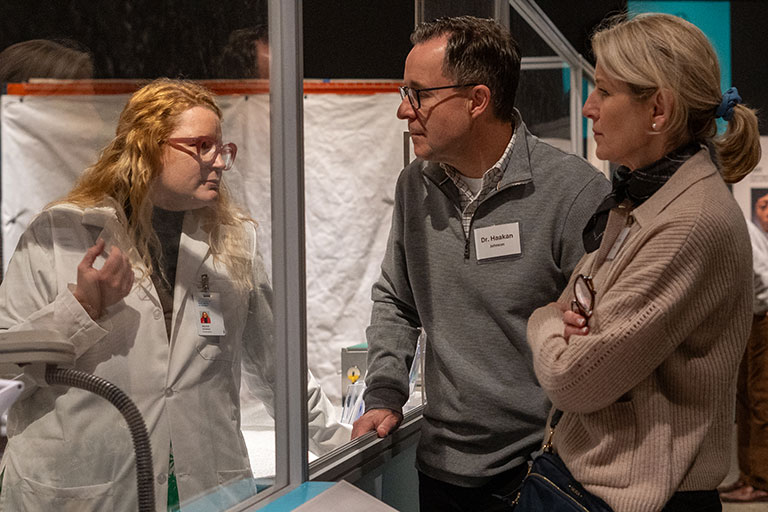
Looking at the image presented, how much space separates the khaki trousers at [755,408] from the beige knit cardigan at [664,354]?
3332 mm

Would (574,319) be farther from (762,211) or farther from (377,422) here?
(762,211)

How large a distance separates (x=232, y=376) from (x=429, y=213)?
0.58 m

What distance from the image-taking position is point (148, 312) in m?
1.32

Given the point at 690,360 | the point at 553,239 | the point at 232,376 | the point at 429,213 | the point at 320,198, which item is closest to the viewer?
the point at 690,360

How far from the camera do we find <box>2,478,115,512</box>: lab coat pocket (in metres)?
1.08

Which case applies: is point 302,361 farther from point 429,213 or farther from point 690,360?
point 690,360

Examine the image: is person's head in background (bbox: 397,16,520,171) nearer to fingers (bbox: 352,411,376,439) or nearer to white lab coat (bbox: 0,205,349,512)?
white lab coat (bbox: 0,205,349,512)

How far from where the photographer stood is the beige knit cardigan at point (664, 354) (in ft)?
3.90

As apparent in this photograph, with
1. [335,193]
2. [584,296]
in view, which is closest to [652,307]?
[584,296]

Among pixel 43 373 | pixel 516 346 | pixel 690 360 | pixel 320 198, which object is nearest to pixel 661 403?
pixel 690 360

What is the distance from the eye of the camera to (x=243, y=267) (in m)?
1.63

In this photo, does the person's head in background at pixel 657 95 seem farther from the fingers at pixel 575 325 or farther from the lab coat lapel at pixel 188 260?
the lab coat lapel at pixel 188 260

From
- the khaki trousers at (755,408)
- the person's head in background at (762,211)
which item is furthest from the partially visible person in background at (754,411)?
the person's head in background at (762,211)

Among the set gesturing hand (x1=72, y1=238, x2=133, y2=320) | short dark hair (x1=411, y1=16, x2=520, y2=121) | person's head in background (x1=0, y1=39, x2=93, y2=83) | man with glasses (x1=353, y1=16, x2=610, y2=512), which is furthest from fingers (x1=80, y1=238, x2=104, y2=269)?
short dark hair (x1=411, y1=16, x2=520, y2=121)
